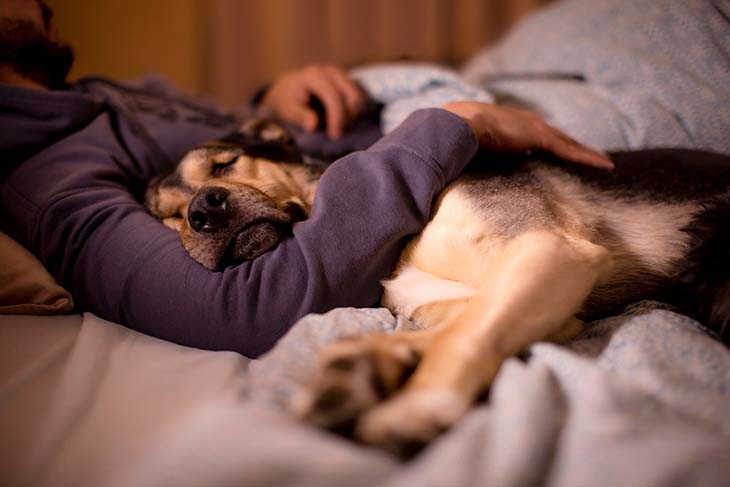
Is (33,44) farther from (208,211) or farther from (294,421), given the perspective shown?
(294,421)

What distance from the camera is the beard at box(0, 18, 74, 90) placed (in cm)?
157

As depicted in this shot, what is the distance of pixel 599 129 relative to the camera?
1.69 metres

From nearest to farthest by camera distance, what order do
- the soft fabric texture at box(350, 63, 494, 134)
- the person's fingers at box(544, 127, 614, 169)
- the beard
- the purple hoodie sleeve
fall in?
the purple hoodie sleeve
the person's fingers at box(544, 127, 614, 169)
the beard
the soft fabric texture at box(350, 63, 494, 134)

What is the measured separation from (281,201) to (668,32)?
1.38m

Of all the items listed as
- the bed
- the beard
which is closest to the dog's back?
the bed

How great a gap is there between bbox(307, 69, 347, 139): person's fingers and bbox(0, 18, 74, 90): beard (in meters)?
0.85

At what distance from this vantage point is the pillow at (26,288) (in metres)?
1.14

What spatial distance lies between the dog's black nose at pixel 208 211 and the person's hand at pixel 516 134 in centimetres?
59

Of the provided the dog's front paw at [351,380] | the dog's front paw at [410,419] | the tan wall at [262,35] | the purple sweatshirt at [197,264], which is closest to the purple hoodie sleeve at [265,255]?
the purple sweatshirt at [197,264]

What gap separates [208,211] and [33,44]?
95cm

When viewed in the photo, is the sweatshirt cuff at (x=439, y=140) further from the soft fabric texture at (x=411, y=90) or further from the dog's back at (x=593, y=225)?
the soft fabric texture at (x=411, y=90)

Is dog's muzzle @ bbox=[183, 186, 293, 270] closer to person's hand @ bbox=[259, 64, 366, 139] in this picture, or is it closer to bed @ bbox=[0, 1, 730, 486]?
bed @ bbox=[0, 1, 730, 486]

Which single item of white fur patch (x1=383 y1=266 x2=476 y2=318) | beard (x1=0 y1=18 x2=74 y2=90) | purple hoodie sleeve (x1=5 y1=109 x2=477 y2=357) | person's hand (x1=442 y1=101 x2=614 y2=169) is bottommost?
white fur patch (x1=383 y1=266 x2=476 y2=318)

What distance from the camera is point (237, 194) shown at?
1262 mm
